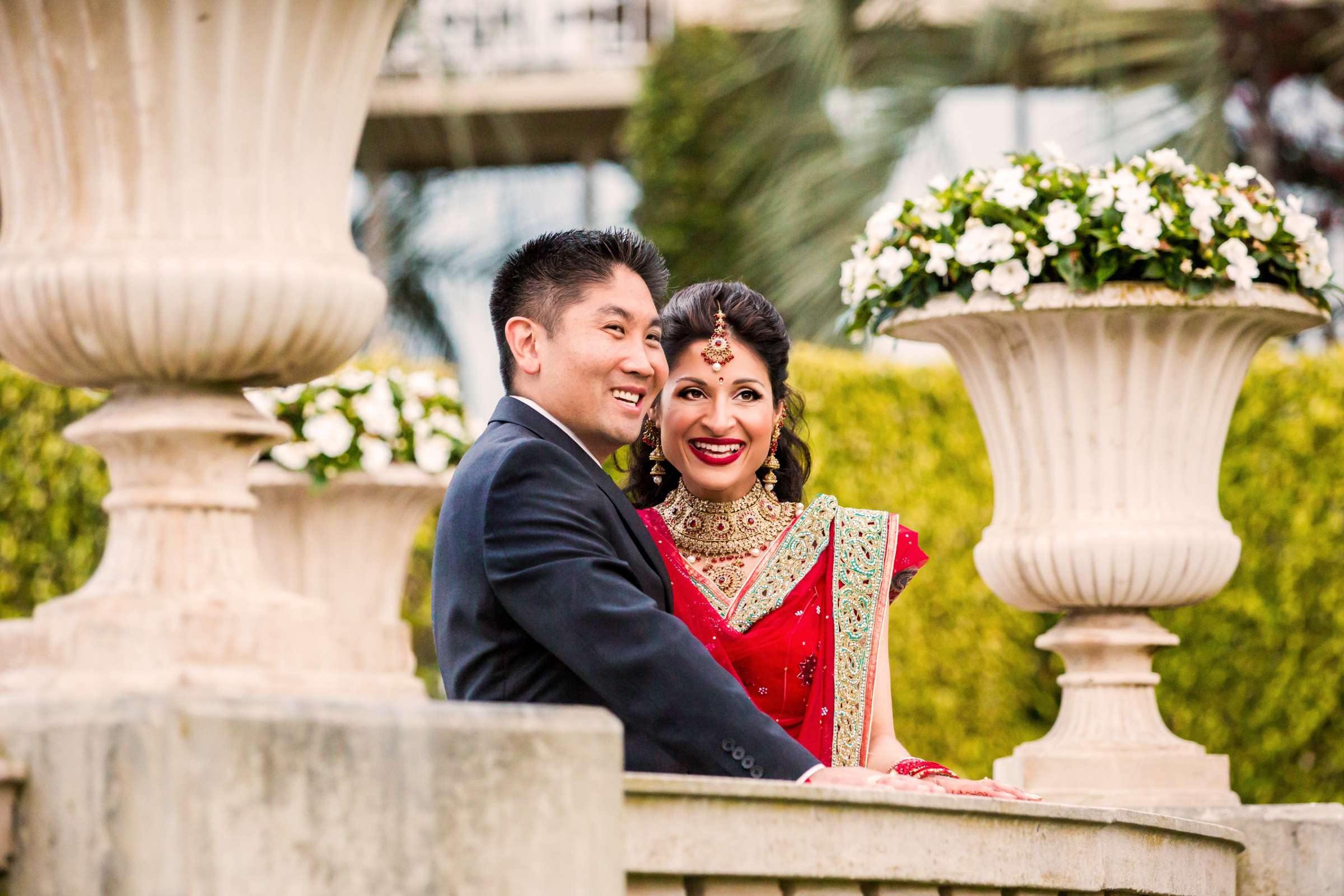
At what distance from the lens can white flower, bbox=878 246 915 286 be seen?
14.7 ft

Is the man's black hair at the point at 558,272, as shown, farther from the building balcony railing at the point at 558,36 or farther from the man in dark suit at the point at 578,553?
the building balcony railing at the point at 558,36

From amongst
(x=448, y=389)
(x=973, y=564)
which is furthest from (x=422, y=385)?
(x=973, y=564)

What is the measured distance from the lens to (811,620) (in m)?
3.58

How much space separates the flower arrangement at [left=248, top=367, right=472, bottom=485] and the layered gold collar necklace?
3.00 metres

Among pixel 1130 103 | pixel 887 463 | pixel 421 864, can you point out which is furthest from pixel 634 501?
pixel 1130 103

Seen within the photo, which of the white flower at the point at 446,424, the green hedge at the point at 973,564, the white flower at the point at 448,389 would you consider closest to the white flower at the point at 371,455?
the white flower at the point at 446,424

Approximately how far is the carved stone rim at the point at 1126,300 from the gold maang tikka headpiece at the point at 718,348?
102 cm

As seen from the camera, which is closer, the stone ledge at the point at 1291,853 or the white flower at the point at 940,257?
the stone ledge at the point at 1291,853

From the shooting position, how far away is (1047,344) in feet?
14.7

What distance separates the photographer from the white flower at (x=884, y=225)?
4605 mm

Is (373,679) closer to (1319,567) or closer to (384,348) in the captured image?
(1319,567)

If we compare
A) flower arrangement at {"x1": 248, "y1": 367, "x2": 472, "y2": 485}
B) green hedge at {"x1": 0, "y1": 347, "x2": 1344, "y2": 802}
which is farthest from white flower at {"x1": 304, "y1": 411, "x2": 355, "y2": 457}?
green hedge at {"x1": 0, "y1": 347, "x2": 1344, "y2": 802}

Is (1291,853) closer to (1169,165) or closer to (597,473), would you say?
(1169,165)

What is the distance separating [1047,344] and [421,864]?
9.56ft
